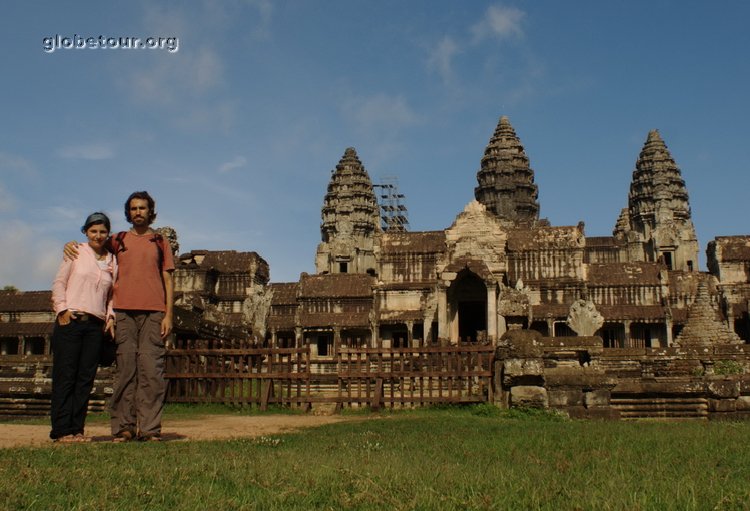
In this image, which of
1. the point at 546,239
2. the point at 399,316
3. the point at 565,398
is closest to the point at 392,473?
the point at 565,398

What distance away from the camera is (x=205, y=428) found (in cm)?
1036

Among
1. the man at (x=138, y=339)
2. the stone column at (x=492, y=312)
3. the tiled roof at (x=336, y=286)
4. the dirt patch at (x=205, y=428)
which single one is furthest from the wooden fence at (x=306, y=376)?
the tiled roof at (x=336, y=286)

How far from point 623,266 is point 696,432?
31.9 metres

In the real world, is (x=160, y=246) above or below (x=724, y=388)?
above

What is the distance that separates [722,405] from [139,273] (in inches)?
393

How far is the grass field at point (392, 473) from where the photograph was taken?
419cm

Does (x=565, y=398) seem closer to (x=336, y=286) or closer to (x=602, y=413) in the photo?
(x=602, y=413)

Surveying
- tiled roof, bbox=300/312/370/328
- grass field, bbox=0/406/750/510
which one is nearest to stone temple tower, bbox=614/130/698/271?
tiled roof, bbox=300/312/370/328

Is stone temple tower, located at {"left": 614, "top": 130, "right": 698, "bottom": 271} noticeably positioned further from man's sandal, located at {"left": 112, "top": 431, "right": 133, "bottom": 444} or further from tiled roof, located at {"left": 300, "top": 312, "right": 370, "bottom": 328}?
man's sandal, located at {"left": 112, "top": 431, "right": 133, "bottom": 444}

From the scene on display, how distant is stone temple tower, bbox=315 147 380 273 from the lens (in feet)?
209

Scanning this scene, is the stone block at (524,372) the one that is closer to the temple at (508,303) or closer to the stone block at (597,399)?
the temple at (508,303)

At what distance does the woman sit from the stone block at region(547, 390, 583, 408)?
7.73m

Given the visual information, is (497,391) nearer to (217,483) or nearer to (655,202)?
(217,483)

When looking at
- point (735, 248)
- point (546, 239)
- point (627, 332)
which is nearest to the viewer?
point (546, 239)
